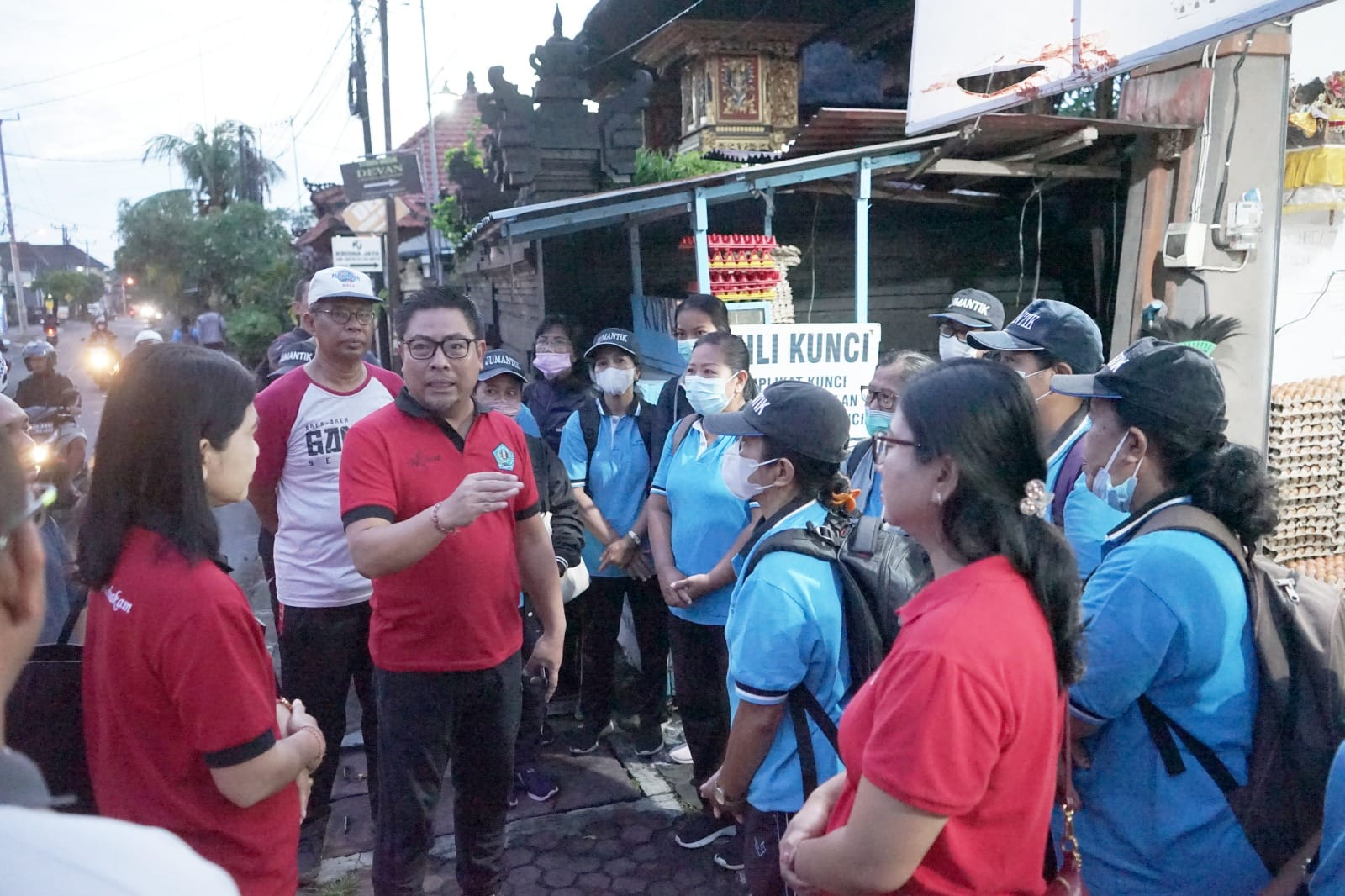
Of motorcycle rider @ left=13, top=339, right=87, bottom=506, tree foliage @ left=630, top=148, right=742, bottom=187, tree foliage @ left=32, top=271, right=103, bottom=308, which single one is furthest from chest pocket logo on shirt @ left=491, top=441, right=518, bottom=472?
tree foliage @ left=32, top=271, right=103, bottom=308

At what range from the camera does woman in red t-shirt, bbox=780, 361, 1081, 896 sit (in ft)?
4.30

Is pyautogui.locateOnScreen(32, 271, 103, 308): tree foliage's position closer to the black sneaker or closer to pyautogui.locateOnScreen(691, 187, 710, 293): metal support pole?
pyautogui.locateOnScreen(691, 187, 710, 293): metal support pole

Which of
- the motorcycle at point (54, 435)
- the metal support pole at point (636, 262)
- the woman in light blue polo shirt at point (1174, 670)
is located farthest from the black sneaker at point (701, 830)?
the metal support pole at point (636, 262)

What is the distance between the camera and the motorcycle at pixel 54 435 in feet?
19.1

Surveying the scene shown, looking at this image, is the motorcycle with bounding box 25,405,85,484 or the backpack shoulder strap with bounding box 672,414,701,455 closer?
the backpack shoulder strap with bounding box 672,414,701,455

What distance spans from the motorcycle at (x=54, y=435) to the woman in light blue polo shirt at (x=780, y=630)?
4.94 m

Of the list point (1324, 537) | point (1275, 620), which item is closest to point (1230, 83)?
point (1324, 537)

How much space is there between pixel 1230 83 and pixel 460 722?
6263 mm

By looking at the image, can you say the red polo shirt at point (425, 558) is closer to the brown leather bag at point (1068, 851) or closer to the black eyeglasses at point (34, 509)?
the black eyeglasses at point (34, 509)

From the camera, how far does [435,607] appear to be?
8.60ft

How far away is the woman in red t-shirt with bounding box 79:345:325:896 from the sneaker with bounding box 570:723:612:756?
2.66 metres

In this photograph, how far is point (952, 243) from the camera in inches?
316

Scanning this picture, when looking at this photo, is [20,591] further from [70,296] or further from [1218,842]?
[70,296]

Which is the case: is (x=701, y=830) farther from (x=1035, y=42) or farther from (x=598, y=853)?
(x=1035, y=42)
